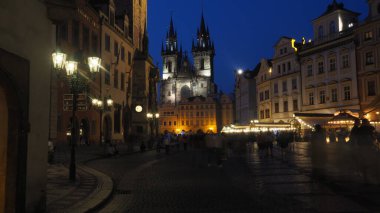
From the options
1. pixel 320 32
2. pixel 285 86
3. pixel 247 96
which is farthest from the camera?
pixel 247 96

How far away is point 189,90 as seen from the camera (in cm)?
13488

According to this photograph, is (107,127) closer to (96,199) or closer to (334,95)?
(334,95)

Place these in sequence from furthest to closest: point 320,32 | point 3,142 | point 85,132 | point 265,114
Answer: point 265,114 → point 320,32 → point 85,132 → point 3,142

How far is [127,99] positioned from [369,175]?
37.2 m

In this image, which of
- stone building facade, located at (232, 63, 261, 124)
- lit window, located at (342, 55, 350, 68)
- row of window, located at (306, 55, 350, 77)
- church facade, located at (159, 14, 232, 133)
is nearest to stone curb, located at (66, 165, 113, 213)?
lit window, located at (342, 55, 350, 68)

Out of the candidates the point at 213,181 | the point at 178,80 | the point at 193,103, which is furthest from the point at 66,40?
the point at 178,80

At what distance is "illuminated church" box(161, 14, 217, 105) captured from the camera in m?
134

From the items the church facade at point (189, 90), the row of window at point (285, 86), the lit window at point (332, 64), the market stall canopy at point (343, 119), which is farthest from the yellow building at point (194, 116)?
the market stall canopy at point (343, 119)

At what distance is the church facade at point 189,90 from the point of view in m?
123

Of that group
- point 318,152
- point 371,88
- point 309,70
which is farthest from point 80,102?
point 309,70

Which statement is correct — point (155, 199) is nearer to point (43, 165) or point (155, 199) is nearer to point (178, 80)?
point (43, 165)

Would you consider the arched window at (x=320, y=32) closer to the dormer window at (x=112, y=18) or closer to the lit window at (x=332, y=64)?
the lit window at (x=332, y=64)

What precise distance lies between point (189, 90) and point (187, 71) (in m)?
7.77

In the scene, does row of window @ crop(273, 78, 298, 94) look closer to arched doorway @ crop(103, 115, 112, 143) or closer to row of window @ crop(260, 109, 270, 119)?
row of window @ crop(260, 109, 270, 119)
